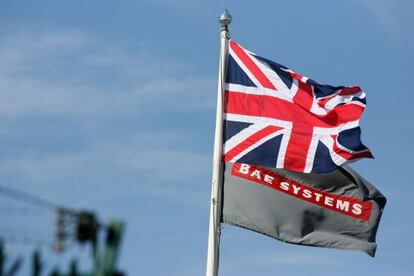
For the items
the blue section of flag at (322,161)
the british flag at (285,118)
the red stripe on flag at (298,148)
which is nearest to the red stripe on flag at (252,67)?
the british flag at (285,118)

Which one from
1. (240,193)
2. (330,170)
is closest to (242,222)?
(240,193)

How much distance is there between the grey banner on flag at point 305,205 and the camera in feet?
80.8

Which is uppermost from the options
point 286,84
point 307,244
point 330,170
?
point 286,84

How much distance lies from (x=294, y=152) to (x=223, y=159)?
5.18 ft

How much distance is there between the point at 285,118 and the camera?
25344 mm

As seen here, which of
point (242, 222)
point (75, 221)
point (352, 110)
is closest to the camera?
point (75, 221)

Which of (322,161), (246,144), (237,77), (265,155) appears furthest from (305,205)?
(237,77)

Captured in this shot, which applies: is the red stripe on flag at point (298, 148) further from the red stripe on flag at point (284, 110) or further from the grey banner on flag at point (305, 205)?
the grey banner on flag at point (305, 205)

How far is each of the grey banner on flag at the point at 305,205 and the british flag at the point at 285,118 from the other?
0.75 m

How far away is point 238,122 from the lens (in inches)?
975

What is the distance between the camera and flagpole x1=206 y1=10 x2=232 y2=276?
23.6 metres

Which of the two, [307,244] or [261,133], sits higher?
[261,133]

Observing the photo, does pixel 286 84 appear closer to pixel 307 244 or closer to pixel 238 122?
pixel 238 122

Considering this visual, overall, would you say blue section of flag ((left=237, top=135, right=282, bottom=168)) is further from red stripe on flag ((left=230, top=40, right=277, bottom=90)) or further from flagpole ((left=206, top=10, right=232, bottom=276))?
red stripe on flag ((left=230, top=40, right=277, bottom=90))
